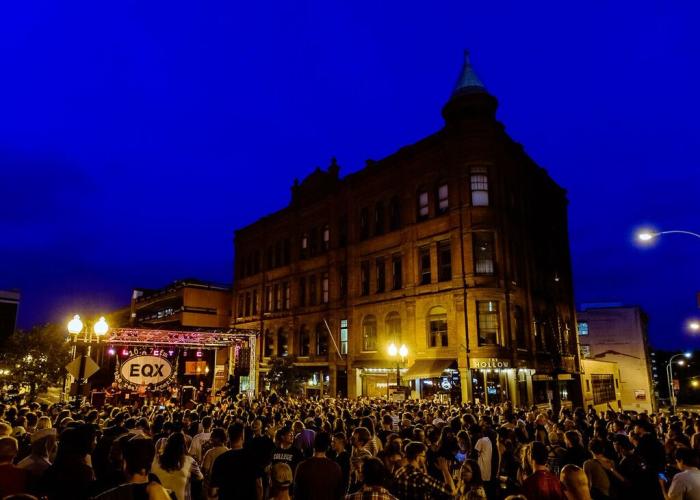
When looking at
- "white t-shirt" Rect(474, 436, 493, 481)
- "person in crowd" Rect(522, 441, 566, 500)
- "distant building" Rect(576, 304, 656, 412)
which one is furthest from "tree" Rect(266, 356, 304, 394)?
"distant building" Rect(576, 304, 656, 412)

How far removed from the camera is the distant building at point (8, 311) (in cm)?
8756

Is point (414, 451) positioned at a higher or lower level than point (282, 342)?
lower

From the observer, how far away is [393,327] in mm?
33406

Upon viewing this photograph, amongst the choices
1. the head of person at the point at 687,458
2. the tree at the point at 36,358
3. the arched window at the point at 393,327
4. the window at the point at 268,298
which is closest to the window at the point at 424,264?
the arched window at the point at 393,327

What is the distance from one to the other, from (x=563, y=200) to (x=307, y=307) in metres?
22.7

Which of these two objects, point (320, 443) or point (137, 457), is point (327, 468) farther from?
point (137, 457)

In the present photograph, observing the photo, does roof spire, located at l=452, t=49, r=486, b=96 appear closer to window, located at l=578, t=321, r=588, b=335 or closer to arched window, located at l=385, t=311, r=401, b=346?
arched window, located at l=385, t=311, r=401, b=346

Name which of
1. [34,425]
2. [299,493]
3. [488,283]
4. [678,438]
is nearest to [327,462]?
[299,493]

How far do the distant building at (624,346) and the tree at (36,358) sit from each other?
161 feet

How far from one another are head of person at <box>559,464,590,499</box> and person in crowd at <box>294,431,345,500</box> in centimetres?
257

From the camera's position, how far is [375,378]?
112 feet

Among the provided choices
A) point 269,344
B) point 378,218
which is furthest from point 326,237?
point 269,344

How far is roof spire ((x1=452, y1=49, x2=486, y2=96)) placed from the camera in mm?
32500

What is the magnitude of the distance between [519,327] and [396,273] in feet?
27.6
